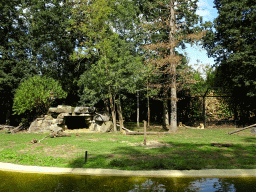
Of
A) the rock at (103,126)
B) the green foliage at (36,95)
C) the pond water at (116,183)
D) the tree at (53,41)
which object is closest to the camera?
the pond water at (116,183)

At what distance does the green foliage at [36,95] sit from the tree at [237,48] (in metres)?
14.9

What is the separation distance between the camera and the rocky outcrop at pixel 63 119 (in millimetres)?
18984

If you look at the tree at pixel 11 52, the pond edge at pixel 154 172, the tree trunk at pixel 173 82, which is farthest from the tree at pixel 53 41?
the pond edge at pixel 154 172

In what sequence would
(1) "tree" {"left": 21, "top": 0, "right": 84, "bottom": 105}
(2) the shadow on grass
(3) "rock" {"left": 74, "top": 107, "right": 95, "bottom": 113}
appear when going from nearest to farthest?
(2) the shadow on grass, (3) "rock" {"left": 74, "top": 107, "right": 95, "bottom": 113}, (1) "tree" {"left": 21, "top": 0, "right": 84, "bottom": 105}

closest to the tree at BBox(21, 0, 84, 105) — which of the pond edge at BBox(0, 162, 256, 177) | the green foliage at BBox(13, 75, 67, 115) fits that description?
the green foliage at BBox(13, 75, 67, 115)

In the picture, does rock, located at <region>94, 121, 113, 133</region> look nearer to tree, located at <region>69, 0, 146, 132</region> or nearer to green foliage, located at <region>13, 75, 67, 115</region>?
tree, located at <region>69, 0, 146, 132</region>

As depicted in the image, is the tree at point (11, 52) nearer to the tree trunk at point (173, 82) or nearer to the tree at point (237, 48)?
the tree trunk at point (173, 82)

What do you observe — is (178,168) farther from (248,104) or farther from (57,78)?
(57,78)

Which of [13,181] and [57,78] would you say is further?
[57,78]

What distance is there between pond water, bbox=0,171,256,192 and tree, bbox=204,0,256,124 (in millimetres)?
15896

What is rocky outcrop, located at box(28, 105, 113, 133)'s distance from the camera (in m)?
19.0

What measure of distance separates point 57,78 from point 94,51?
693 cm

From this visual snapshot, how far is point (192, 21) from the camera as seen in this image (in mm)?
23562

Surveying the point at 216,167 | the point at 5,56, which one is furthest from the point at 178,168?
the point at 5,56
